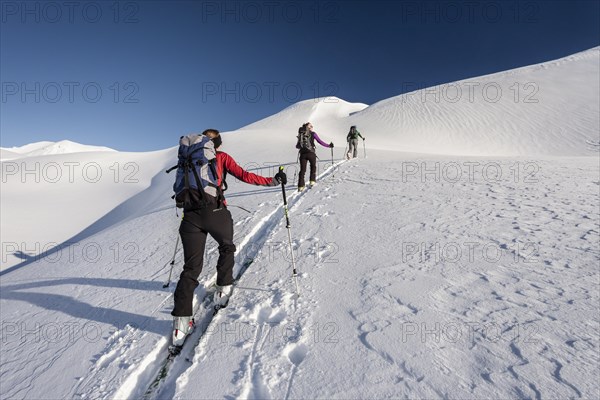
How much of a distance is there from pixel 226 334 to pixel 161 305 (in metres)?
1.23

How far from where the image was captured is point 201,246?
10.2 ft

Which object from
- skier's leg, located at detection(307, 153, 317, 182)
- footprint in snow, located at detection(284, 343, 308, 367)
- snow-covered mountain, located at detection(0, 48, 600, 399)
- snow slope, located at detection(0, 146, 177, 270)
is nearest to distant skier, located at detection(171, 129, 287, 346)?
snow-covered mountain, located at detection(0, 48, 600, 399)

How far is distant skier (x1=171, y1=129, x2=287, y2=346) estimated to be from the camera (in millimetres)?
2900

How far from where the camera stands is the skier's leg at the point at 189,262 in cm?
291

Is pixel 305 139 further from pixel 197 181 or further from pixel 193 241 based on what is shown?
pixel 193 241

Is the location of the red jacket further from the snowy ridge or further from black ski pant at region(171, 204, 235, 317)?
the snowy ridge

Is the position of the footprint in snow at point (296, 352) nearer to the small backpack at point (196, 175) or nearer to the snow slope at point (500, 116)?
the small backpack at point (196, 175)

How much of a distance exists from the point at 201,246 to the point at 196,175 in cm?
80

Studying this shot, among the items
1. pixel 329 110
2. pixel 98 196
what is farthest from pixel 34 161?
pixel 329 110

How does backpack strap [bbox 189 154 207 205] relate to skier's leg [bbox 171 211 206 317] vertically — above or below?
above

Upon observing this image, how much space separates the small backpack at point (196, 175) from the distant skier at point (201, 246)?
0.07 m

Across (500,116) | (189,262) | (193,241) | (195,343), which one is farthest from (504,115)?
(195,343)

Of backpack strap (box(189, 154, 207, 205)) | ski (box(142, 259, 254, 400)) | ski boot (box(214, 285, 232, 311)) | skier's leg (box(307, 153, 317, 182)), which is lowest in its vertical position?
ski (box(142, 259, 254, 400))

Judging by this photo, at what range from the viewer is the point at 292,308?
3.26 metres
